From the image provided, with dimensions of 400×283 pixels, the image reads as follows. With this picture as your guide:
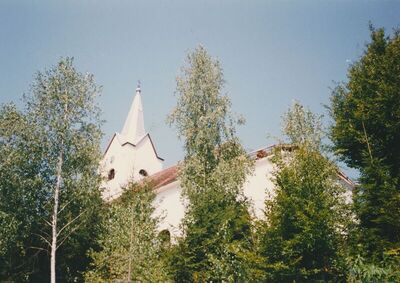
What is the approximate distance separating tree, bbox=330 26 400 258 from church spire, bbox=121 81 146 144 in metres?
24.6

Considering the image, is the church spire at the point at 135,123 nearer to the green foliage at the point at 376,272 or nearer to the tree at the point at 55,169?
the tree at the point at 55,169

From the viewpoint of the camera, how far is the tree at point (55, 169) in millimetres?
20781

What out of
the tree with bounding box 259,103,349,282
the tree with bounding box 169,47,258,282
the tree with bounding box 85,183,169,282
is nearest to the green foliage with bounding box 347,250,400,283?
the tree with bounding box 259,103,349,282

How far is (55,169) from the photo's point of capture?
2144cm

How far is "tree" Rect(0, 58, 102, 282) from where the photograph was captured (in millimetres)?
20781

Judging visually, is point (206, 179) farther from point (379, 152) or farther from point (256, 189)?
point (379, 152)

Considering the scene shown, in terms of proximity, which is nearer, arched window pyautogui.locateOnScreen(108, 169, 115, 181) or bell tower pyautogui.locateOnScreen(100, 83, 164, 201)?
bell tower pyautogui.locateOnScreen(100, 83, 164, 201)

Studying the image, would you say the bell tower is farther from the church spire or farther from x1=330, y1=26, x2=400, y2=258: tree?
x1=330, y1=26, x2=400, y2=258: tree

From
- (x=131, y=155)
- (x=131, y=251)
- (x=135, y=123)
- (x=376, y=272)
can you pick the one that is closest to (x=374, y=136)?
(x=376, y=272)

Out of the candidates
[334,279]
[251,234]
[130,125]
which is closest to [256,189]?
[251,234]

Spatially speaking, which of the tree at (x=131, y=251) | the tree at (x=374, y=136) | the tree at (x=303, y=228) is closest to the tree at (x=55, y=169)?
the tree at (x=131, y=251)

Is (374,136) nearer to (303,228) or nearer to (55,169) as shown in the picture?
(303,228)

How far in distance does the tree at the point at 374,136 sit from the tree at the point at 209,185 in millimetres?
5851

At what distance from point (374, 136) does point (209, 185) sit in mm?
9819
